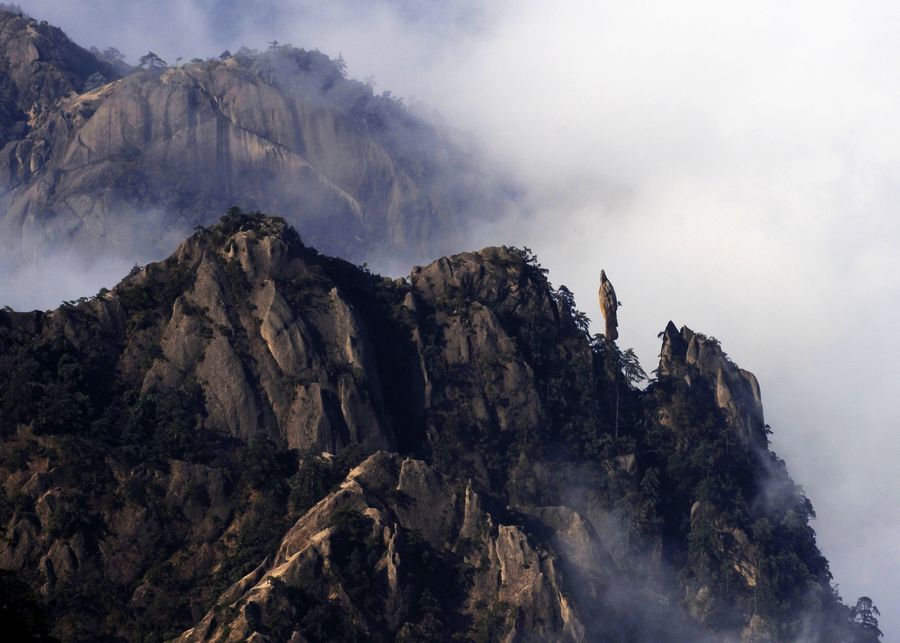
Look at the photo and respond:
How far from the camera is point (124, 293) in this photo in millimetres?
167500

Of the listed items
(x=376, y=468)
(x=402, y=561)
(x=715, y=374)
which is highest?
(x=715, y=374)

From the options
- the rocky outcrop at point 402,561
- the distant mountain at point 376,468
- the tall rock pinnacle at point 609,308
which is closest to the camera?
the rocky outcrop at point 402,561

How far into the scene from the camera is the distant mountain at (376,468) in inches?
5822

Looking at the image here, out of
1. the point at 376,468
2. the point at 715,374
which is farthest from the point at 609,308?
the point at 376,468

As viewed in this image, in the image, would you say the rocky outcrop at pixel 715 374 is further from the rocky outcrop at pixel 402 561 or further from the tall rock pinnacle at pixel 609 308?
the rocky outcrop at pixel 402 561

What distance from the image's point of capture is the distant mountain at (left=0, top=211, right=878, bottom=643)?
5822 inches

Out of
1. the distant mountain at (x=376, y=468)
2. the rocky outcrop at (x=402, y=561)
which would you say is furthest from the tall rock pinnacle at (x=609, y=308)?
the rocky outcrop at (x=402, y=561)

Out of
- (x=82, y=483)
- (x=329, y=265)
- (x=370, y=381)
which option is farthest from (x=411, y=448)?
(x=82, y=483)

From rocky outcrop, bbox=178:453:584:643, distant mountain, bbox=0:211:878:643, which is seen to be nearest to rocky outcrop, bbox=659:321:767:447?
distant mountain, bbox=0:211:878:643

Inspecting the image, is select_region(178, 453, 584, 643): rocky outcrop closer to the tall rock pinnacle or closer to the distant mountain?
the distant mountain

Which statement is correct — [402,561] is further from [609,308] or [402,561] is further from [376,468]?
[609,308]

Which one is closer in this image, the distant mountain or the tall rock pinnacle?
the distant mountain

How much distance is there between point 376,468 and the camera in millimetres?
156500

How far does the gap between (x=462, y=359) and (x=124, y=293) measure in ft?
101
